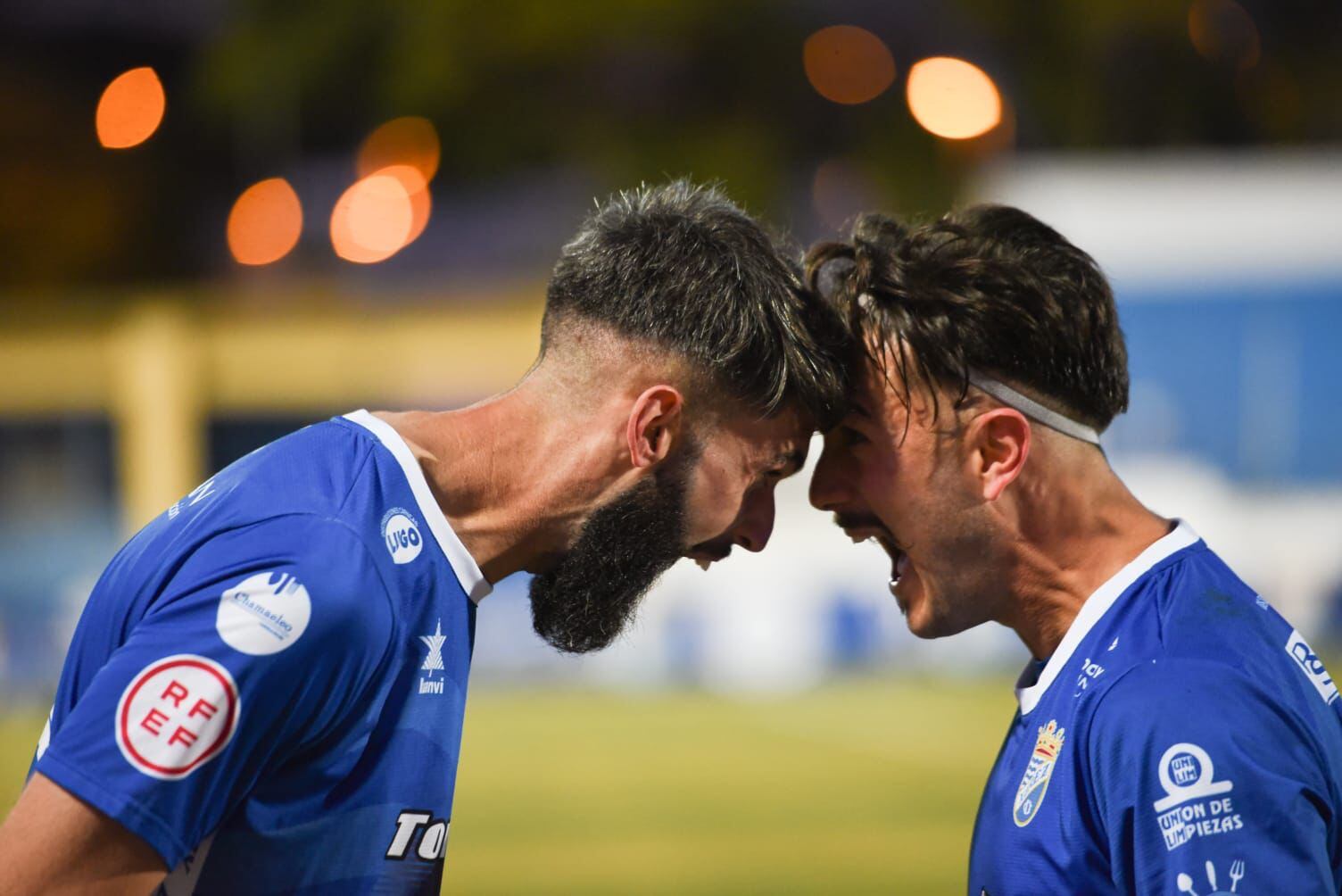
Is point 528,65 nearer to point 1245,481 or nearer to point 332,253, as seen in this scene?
point 332,253

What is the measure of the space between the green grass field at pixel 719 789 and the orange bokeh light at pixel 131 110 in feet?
39.3

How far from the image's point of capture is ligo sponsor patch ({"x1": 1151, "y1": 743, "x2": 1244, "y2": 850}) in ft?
6.59

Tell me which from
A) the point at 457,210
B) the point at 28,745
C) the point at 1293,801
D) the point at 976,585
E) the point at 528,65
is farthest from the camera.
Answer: the point at 457,210

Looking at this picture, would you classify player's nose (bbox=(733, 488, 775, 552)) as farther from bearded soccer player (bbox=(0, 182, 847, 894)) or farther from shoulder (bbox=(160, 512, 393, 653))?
shoulder (bbox=(160, 512, 393, 653))

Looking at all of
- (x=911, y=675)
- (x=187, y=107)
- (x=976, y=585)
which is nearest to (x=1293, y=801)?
(x=976, y=585)

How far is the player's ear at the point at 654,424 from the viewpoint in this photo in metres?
2.53

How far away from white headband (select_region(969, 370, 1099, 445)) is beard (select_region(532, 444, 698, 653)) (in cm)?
53

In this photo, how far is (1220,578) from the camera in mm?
2395

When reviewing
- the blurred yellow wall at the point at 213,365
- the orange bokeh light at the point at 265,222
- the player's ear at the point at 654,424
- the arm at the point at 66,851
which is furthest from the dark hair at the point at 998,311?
the orange bokeh light at the point at 265,222

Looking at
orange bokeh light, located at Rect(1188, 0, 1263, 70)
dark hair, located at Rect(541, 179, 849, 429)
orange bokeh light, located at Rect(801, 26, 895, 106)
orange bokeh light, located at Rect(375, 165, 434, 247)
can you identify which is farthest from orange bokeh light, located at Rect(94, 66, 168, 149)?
dark hair, located at Rect(541, 179, 849, 429)

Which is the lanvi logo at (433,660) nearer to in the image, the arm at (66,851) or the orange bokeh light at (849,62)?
the arm at (66,851)

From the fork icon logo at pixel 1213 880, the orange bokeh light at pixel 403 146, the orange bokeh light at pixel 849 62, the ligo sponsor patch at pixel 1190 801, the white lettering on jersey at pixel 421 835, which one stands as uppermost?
the orange bokeh light at pixel 849 62

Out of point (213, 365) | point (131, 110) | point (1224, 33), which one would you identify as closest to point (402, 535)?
point (213, 365)

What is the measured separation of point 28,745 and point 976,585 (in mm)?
13494
